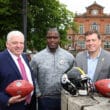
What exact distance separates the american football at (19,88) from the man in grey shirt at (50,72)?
2.56ft

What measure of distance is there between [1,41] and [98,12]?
70170 millimetres

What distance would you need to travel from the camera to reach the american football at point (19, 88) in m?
5.29

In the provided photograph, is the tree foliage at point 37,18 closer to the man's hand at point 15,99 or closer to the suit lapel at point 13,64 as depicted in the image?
the suit lapel at point 13,64

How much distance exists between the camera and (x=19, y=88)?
528 centimetres

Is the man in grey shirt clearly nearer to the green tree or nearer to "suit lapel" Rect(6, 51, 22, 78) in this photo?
"suit lapel" Rect(6, 51, 22, 78)

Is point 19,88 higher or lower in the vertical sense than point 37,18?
lower

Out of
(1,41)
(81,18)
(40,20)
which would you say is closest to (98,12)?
(81,18)

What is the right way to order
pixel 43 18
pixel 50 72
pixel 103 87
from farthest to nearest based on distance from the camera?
pixel 43 18, pixel 50 72, pixel 103 87

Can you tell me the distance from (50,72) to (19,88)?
964mm

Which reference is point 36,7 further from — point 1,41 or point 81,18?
point 81,18

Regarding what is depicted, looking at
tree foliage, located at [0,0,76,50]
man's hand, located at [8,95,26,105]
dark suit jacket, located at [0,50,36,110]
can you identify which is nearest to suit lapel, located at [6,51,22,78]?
dark suit jacket, located at [0,50,36,110]

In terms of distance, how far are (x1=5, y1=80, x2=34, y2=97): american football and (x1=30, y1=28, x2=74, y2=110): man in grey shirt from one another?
78 cm

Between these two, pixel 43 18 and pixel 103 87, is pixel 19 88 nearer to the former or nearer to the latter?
pixel 103 87

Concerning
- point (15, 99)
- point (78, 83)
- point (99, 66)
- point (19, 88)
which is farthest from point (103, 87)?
point (15, 99)
